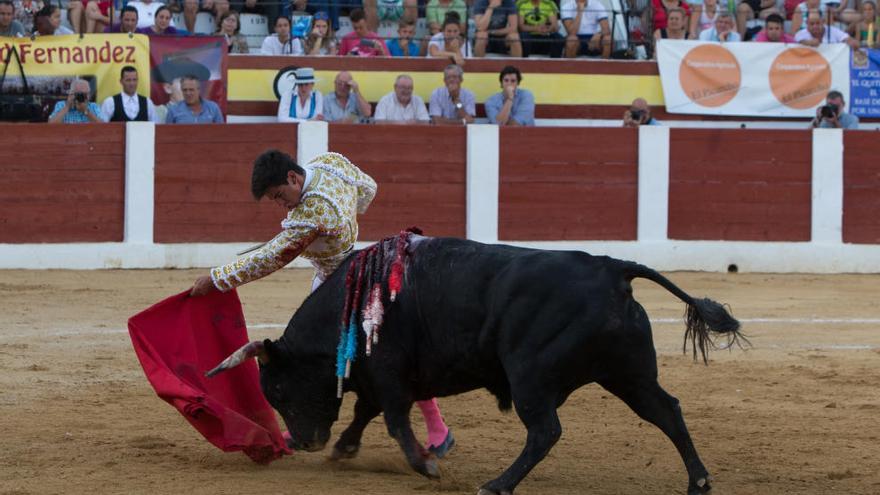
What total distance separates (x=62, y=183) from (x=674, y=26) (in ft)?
18.3

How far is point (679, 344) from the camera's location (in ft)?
24.0

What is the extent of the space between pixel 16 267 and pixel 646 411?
7.19m

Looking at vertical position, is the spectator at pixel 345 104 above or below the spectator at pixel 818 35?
below

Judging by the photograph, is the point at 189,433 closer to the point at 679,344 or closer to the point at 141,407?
the point at 141,407

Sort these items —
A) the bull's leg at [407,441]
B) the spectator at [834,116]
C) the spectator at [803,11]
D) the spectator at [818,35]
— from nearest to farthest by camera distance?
the bull's leg at [407,441]
the spectator at [834,116]
the spectator at [818,35]
the spectator at [803,11]

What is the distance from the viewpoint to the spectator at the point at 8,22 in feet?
34.0

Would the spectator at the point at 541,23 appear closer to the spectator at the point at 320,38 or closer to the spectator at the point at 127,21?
the spectator at the point at 320,38

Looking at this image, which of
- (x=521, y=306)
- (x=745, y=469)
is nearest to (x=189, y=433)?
(x=521, y=306)

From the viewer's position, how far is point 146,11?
11219mm

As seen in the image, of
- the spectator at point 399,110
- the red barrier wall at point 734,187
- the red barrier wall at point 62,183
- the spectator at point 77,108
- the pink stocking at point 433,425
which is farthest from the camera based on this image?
the red barrier wall at point 734,187

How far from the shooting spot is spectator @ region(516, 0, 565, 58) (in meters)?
12.1

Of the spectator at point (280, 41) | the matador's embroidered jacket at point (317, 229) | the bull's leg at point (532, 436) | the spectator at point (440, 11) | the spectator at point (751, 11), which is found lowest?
the bull's leg at point (532, 436)

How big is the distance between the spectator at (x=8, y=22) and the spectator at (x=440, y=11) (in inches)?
142

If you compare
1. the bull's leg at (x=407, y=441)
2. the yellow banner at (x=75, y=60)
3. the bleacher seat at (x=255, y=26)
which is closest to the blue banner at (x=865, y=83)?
the bleacher seat at (x=255, y=26)
